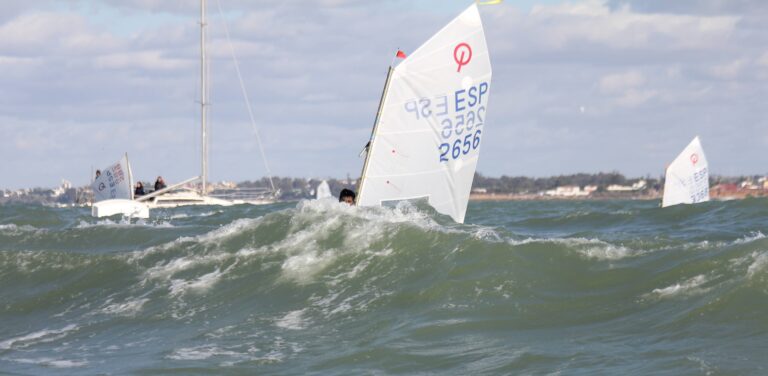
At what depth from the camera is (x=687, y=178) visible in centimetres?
3631

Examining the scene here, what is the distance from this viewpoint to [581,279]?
13.5 metres

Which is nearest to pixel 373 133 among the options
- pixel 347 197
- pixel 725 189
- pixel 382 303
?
pixel 347 197

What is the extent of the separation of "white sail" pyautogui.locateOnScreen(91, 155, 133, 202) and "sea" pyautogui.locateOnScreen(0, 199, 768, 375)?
914 inches

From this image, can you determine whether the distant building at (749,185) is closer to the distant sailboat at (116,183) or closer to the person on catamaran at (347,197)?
the distant sailboat at (116,183)

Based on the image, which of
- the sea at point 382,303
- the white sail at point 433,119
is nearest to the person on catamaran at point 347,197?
the white sail at point 433,119

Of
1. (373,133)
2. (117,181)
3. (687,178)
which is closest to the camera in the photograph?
(373,133)

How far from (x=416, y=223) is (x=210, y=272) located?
301 cm

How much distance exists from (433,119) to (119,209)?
→ 16.7 m

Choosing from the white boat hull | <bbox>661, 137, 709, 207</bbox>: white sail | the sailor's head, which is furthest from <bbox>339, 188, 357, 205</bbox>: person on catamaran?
<bbox>661, 137, 709, 207</bbox>: white sail

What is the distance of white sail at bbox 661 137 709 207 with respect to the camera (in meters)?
35.5

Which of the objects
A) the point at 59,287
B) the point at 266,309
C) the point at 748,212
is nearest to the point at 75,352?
the point at 266,309

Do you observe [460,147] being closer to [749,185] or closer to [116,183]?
[116,183]

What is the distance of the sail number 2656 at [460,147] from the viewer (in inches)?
763

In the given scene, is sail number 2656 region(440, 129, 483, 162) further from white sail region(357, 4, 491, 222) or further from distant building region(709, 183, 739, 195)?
distant building region(709, 183, 739, 195)
